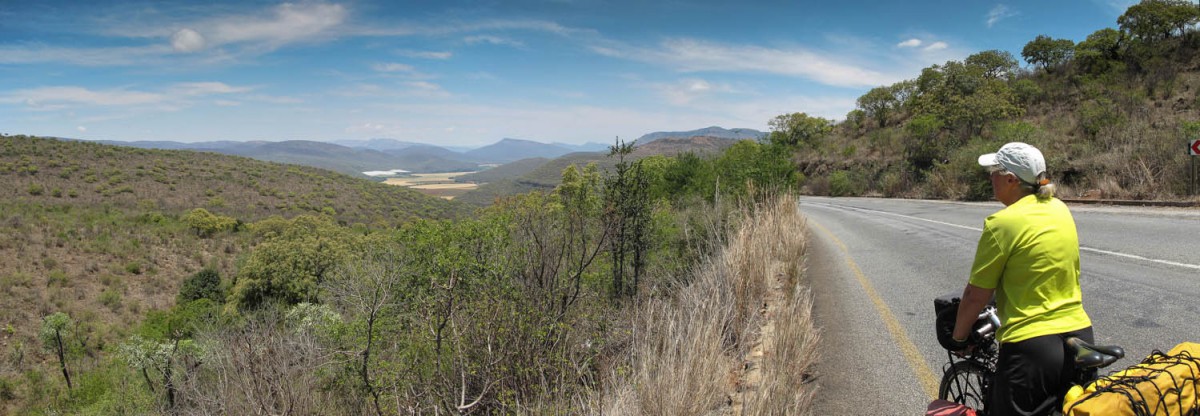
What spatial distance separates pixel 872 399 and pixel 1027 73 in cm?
5180

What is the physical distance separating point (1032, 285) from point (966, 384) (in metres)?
1.00

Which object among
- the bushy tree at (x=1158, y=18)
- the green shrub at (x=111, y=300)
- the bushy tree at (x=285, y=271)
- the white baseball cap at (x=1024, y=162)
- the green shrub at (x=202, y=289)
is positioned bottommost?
the green shrub at (x=111, y=300)

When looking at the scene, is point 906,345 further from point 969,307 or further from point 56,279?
point 56,279

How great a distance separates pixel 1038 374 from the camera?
88.0 inches

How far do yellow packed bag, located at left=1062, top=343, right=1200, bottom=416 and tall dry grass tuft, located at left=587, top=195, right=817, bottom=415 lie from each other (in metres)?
1.24

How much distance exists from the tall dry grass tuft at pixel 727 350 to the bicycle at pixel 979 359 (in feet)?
2.67

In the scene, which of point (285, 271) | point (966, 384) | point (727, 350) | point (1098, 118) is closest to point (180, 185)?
point (285, 271)

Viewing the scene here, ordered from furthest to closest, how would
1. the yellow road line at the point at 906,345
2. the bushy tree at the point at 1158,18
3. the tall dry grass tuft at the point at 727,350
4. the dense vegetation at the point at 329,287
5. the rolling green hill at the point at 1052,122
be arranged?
the bushy tree at the point at 1158,18, the rolling green hill at the point at 1052,122, the dense vegetation at the point at 329,287, the yellow road line at the point at 906,345, the tall dry grass tuft at the point at 727,350

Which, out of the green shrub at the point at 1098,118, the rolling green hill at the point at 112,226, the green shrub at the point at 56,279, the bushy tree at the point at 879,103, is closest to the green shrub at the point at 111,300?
the rolling green hill at the point at 112,226

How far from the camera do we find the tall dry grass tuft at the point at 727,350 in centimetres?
271

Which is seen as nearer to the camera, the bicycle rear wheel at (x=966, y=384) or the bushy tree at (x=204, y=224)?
the bicycle rear wheel at (x=966, y=384)

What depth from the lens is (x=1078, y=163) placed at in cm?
1659

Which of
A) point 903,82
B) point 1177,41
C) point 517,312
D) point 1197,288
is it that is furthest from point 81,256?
point 1177,41

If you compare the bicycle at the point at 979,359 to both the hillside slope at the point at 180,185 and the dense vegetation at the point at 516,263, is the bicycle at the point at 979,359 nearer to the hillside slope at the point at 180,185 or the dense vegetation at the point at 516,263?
the dense vegetation at the point at 516,263
